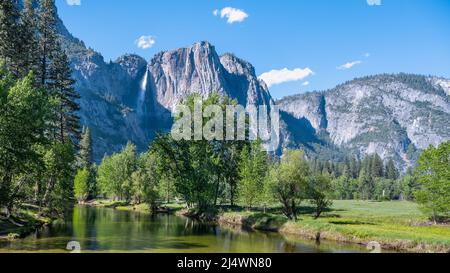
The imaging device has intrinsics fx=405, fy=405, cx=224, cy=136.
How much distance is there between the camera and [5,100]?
30344mm

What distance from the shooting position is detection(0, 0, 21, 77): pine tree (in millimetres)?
41031

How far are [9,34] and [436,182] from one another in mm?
58534

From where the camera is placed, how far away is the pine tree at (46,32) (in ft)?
173

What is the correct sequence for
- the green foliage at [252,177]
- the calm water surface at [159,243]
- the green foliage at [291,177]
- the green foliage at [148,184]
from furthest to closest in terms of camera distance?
1. the green foliage at [148,184]
2. the green foliage at [252,177]
3. the green foliage at [291,177]
4. the calm water surface at [159,243]

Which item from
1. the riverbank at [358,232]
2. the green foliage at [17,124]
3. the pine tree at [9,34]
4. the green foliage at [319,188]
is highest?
the pine tree at [9,34]

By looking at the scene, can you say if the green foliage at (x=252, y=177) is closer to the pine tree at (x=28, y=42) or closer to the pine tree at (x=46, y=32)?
the pine tree at (x=46, y=32)

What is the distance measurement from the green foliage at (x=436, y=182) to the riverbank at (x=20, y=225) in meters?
52.2

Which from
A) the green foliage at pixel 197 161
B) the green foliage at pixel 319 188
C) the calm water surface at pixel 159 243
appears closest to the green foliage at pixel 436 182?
the green foliage at pixel 319 188

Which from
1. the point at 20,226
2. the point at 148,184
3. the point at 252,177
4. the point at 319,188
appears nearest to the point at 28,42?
the point at 20,226

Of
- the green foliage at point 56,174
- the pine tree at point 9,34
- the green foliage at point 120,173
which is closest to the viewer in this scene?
the pine tree at point 9,34

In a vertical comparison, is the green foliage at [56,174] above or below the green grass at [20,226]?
above

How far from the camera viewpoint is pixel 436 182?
59219mm

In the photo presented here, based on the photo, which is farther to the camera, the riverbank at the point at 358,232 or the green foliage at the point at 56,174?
the green foliage at the point at 56,174
